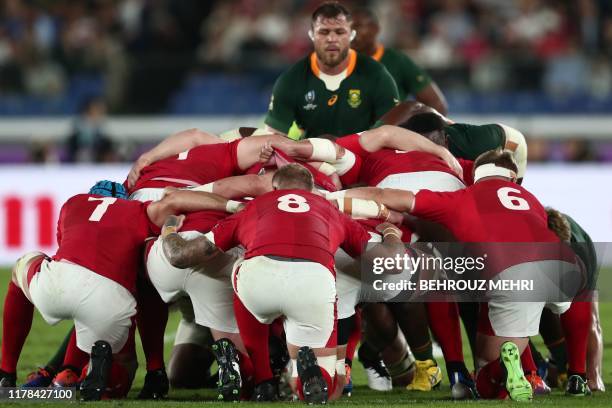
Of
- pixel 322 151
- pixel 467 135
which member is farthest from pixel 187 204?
pixel 467 135

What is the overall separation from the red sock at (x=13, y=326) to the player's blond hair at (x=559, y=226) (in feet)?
9.46

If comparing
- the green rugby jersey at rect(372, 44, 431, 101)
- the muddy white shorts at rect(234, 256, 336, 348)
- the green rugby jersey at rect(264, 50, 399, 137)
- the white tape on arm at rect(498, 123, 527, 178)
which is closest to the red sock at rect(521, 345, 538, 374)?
the muddy white shorts at rect(234, 256, 336, 348)

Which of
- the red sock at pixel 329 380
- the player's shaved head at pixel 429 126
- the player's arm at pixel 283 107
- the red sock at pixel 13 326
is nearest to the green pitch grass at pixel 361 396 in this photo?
the red sock at pixel 329 380

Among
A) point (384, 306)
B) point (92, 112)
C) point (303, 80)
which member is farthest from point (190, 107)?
point (384, 306)

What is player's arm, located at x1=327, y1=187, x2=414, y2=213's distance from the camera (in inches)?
275

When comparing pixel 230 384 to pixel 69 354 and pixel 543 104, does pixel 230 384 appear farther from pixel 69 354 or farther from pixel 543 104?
pixel 543 104

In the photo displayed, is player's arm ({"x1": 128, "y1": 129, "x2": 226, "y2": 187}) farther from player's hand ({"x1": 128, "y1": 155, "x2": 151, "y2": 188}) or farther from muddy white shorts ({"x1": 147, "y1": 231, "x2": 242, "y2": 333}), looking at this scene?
muddy white shorts ({"x1": 147, "y1": 231, "x2": 242, "y2": 333})

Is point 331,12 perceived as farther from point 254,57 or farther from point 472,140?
point 254,57

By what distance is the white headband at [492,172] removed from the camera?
23.6 feet

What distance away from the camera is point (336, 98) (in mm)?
9266

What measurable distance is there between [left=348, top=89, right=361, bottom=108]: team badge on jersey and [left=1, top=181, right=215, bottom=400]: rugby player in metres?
2.45

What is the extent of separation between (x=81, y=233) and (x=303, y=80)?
2.87 meters

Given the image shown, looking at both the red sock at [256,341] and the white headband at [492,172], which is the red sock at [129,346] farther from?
the white headband at [492,172]

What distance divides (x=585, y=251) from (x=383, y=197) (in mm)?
1148
